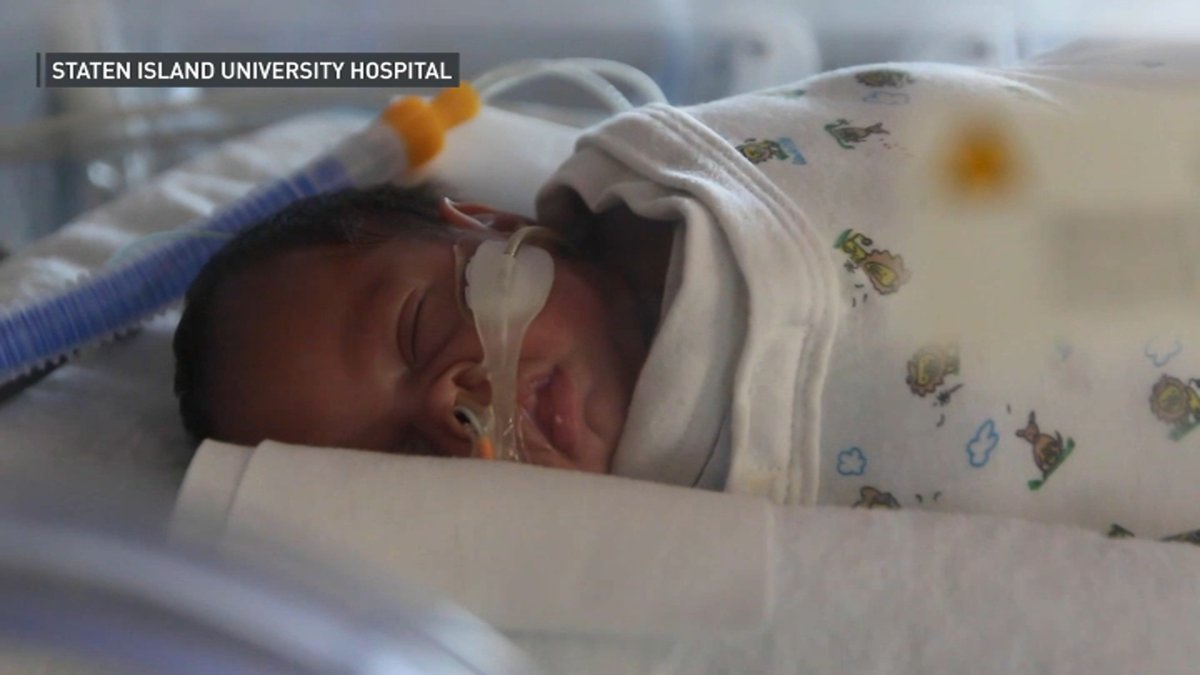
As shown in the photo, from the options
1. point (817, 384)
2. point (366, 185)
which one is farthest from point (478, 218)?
point (817, 384)

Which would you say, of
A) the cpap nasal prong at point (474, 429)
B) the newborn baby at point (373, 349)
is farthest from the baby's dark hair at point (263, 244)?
the cpap nasal prong at point (474, 429)

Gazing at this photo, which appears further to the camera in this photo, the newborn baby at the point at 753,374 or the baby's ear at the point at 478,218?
the baby's ear at the point at 478,218

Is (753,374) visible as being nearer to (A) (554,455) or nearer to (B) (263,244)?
(A) (554,455)

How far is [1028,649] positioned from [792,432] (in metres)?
0.18

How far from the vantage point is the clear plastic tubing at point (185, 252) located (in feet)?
2.40

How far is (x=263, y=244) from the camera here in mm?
706

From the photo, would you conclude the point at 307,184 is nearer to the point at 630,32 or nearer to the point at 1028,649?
the point at 630,32

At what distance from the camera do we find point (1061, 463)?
66cm

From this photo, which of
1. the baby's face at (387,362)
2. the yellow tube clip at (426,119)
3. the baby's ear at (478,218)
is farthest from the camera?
the yellow tube clip at (426,119)

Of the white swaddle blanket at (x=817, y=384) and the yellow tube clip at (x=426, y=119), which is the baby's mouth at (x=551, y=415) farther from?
the yellow tube clip at (x=426, y=119)

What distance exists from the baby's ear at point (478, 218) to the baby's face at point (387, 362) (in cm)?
8

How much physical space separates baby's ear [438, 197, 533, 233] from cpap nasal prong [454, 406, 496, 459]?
17 cm

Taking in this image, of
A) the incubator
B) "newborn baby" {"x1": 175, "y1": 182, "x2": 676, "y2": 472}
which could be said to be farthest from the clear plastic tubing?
"newborn baby" {"x1": 175, "y1": 182, "x2": 676, "y2": 472}

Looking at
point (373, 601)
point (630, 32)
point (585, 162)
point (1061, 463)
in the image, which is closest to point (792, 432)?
point (1061, 463)
